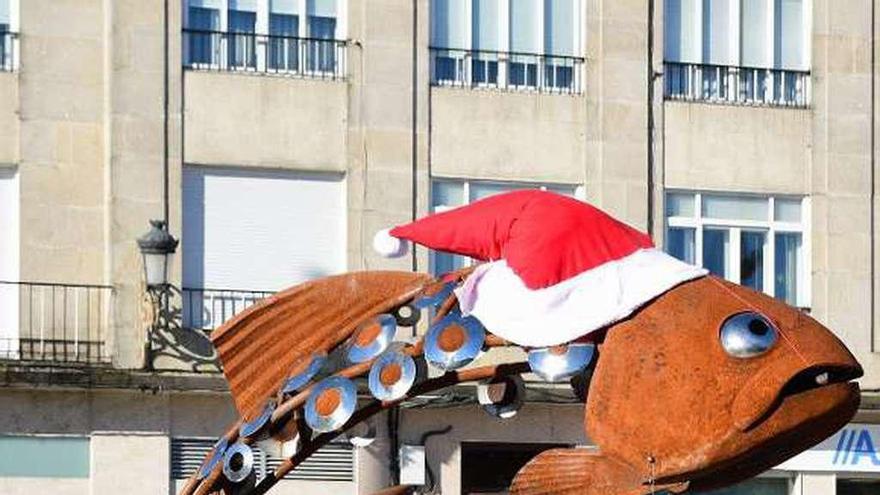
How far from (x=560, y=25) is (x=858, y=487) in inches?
258

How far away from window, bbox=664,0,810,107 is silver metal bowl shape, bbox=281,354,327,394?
1406 cm

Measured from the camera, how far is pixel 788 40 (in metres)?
36.2

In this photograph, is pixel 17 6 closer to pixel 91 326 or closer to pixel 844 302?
pixel 91 326

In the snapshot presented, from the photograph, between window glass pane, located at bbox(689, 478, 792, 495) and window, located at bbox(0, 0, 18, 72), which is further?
window glass pane, located at bbox(689, 478, 792, 495)

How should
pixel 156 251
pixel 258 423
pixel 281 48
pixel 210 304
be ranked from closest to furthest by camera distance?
pixel 258 423 → pixel 156 251 → pixel 210 304 → pixel 281 48

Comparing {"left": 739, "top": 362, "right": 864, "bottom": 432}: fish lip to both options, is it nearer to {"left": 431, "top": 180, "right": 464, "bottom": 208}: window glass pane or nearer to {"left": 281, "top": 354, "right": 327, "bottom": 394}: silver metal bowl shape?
{"left": 281, "top": 354, "right": 327, "bottom": 394}: silver metal bowl shape

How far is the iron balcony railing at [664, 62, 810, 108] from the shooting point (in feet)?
116

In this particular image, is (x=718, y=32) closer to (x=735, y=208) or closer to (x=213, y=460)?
(x=735, y=208)

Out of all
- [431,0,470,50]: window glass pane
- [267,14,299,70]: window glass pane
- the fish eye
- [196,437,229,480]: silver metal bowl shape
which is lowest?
[196,437,229,480]: silver metal bowl shape

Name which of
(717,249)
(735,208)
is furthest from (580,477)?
(735,208)

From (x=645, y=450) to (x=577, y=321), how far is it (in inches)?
40.7

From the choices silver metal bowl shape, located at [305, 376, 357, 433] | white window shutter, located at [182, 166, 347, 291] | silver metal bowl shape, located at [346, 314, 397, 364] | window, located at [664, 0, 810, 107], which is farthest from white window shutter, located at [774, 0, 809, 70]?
silver metal bowl shape, located at [305, 376, 357, 433]

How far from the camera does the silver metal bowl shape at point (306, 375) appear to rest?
71.8ft

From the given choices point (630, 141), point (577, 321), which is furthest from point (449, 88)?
point (577, 321)
